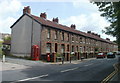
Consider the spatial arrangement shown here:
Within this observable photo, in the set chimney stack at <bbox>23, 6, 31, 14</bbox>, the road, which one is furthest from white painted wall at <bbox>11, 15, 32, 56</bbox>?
the road

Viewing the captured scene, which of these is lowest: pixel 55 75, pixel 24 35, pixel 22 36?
pixel 55 75

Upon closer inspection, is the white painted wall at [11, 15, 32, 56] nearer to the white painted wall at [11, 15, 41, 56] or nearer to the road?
the white painted wall at [11, 15, 41, 56]

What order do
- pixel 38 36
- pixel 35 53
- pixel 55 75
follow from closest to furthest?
pixel 55 75
pixel 35 53
pixel 38 36

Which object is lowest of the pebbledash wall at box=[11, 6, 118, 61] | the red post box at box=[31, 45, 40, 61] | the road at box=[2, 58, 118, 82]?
the road at box=[2, 58, 118, 82]

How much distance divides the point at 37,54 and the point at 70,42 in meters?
13.7

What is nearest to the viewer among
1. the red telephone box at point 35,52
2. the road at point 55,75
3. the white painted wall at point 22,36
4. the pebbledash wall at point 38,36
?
the road at point 55,75

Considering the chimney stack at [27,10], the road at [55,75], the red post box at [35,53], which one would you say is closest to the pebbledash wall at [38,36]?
the chimney stack at [27,10]

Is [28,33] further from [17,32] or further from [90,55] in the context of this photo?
[90,55]

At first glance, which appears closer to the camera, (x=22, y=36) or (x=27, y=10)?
(x=22, y=36)

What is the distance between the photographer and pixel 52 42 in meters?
33.5

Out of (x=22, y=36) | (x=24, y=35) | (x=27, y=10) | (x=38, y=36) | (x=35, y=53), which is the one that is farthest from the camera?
(x=27, y=10)

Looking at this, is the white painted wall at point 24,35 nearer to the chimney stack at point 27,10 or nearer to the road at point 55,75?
the chimney stack at point 27,10

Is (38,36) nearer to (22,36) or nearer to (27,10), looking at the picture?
(22,36)

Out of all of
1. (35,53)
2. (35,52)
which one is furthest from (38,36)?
(35,53)
